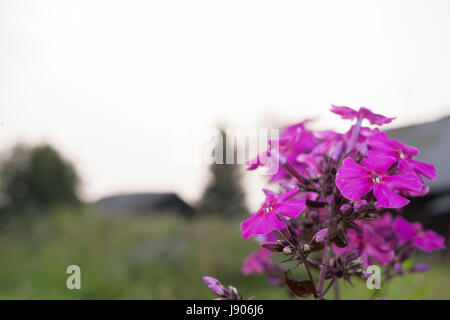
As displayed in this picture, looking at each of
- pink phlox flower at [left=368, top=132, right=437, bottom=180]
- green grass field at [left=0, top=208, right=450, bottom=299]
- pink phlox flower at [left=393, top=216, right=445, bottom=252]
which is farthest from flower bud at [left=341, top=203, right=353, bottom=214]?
green grass field at [left=0, top=208, right=450, bottom=299]

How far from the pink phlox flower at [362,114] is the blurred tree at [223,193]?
82.6ft

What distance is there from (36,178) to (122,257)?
8.02 m

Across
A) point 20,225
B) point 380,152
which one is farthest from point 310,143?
point 20,225

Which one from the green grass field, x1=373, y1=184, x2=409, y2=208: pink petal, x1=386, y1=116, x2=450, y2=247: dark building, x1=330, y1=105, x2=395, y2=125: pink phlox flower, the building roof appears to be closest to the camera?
x1=373, y1=184, x2=409, y2=208: pink petal

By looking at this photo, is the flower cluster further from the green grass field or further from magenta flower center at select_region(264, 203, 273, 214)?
the green grass field

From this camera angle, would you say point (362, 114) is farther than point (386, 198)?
Yes

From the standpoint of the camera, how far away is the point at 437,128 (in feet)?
10.6

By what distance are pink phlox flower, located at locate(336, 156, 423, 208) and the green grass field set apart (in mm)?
3781

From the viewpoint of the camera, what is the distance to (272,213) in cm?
85

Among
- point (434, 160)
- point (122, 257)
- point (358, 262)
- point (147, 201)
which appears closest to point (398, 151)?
point (358, 262)

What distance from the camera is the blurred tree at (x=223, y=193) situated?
26.5 meters

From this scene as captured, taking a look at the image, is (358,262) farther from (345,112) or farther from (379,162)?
(345,112)

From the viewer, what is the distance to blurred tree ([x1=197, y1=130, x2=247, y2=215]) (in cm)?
2647
